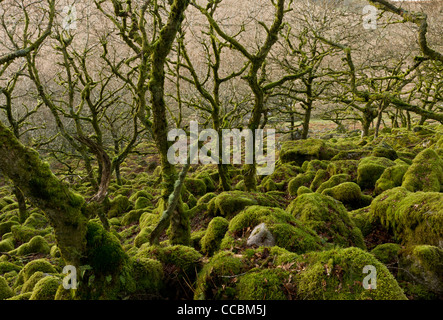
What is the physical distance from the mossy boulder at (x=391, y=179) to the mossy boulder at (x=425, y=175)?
1.04 feet

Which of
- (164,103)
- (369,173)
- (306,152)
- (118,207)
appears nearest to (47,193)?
(164,103)

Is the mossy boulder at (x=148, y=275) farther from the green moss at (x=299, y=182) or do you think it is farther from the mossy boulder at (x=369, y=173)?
the green moss at (x=299, y=182)

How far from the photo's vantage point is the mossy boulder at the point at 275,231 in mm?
4133

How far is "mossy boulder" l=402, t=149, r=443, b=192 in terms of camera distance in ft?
22.2

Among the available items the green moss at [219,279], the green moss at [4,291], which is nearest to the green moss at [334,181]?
the green moss at [219,279]

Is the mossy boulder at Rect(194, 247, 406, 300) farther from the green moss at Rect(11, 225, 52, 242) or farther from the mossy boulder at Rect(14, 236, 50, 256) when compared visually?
the green moss at Rect(11, 225, 52, 242)

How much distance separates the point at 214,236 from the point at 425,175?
568 cm

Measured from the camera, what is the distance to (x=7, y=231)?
12.3m

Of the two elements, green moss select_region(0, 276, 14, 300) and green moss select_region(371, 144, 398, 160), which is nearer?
green moss select_region(0, 276, 14, 300)

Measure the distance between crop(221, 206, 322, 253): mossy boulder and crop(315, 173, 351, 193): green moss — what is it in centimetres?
479

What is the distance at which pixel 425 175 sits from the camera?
276 inches

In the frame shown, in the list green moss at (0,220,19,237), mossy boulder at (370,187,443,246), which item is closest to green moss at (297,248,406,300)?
mossy boulder at (370,187,443,246)

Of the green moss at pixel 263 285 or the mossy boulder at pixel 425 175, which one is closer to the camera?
the green moss at pixel 263 285
